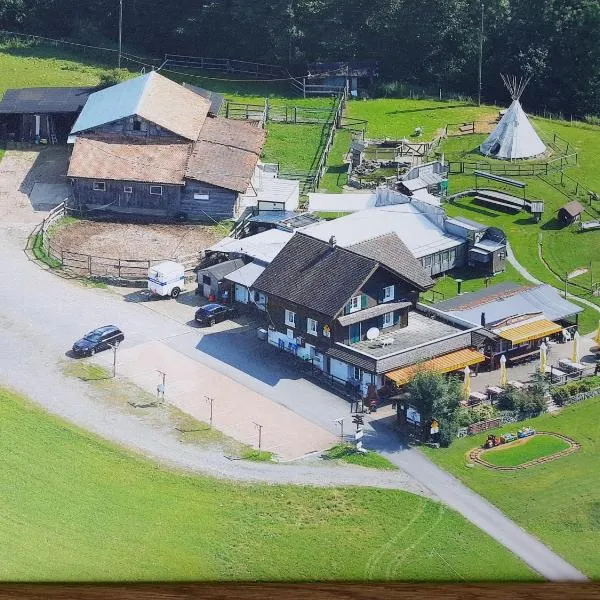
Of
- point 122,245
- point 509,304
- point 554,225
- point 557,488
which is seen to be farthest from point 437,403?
point 554,225

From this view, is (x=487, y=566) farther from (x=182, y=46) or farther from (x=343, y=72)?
(x=182, y=46)

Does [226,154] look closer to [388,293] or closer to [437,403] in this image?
[388,293]

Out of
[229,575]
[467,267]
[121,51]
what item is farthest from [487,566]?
[121,51]

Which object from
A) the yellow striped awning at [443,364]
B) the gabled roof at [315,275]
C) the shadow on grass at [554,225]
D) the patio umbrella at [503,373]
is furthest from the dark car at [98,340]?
the shadow on grass at [554,225]

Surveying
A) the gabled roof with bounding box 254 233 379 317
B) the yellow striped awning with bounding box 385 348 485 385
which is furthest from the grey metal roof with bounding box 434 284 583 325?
the gabled roof with bounding box 254 233 379 317

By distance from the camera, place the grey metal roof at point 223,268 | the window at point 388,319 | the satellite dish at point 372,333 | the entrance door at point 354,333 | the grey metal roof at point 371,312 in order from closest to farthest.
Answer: the grey metal roof at point 371,312
the entrance door at point 354,333
the satellite dish at point 372,333
the window at point 388,319
the grey metal roof at point 223,268

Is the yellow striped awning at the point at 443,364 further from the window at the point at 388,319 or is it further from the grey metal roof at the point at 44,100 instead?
the grey metal roof at the point at 44,100
